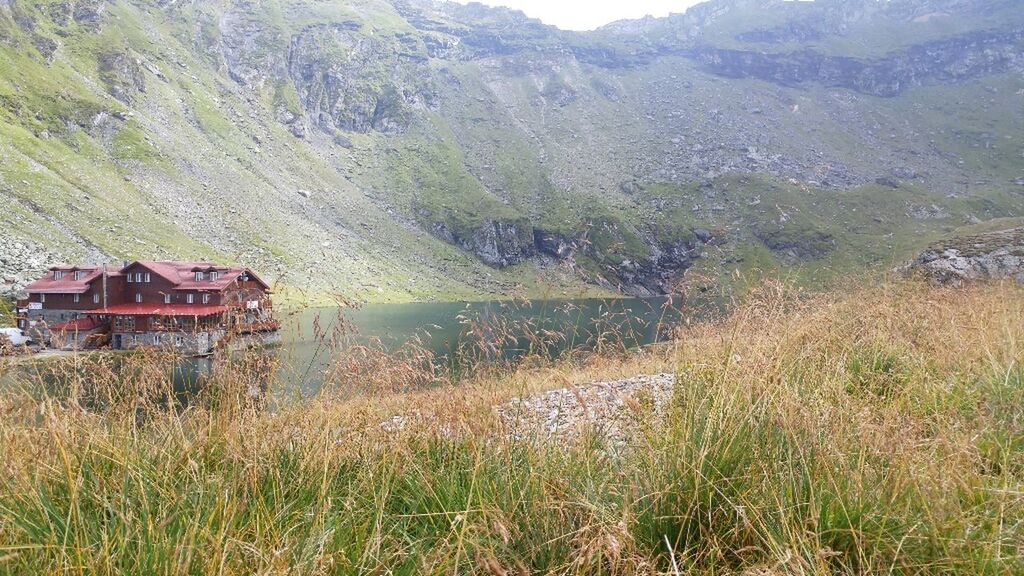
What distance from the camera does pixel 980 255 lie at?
18.7 meters

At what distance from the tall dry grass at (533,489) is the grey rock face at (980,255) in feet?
52.0

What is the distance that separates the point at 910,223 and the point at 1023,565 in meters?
201

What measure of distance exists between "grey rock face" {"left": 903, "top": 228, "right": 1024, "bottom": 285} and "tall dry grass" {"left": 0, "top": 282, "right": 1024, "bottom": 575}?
15.8m

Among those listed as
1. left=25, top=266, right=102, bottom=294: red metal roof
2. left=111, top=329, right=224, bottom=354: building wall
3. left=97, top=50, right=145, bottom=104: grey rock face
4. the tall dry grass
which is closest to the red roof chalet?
left=25, top=266, right=102, bottom=294: red metal roof

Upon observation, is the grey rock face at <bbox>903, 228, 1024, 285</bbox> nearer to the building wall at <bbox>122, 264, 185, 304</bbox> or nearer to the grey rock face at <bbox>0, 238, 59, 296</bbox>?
the building wall at <bbox>122, 264, 185, 304</bbox>

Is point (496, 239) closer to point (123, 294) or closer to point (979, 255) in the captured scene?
point (123, 294)

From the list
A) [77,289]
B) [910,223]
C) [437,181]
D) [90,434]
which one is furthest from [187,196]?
[910,223]

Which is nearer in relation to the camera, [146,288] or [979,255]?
[979,255]

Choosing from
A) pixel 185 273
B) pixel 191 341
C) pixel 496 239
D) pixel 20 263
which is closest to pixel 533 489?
pixel 191 341

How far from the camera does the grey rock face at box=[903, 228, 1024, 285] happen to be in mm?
16391

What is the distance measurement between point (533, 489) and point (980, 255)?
23871 mm

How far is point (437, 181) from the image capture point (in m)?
194

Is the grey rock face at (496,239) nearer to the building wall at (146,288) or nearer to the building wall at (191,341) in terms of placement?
the building wall at (146,288)

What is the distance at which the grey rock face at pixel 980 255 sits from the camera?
53.8 ft
